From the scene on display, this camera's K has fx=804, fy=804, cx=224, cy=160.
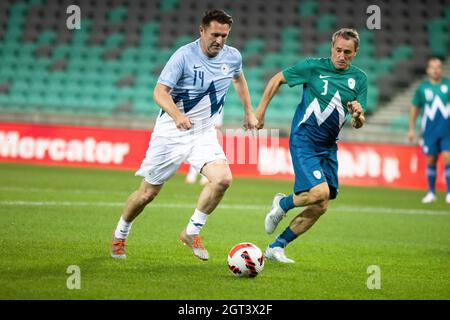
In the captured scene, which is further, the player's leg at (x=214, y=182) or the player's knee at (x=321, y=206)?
the player's knee at (x=321, y=206)

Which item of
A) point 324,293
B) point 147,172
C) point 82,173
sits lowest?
point 82,173

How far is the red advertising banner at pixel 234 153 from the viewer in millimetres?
17812

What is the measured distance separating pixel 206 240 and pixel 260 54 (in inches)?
643

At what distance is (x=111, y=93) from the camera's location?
23.8 m

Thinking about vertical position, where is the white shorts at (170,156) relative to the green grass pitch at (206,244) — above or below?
above

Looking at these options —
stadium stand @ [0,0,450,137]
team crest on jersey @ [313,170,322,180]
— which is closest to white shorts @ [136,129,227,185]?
team crest on jersey @ [313,170,322,180]

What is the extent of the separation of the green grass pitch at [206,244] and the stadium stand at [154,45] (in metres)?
8.78

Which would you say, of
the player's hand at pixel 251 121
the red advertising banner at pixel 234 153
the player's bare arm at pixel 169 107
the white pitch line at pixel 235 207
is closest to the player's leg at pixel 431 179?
the white pitch line at pixel 235 207

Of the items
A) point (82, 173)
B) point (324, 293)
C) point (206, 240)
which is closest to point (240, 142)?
point (82, 173)

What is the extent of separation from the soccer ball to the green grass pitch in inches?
2.6

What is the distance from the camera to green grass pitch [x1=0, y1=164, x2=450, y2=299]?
240 inches

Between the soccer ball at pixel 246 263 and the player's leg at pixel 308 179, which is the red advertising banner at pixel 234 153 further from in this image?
the soccer ball at pixel 246 263

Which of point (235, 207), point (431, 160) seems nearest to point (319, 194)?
point (235, 207)
